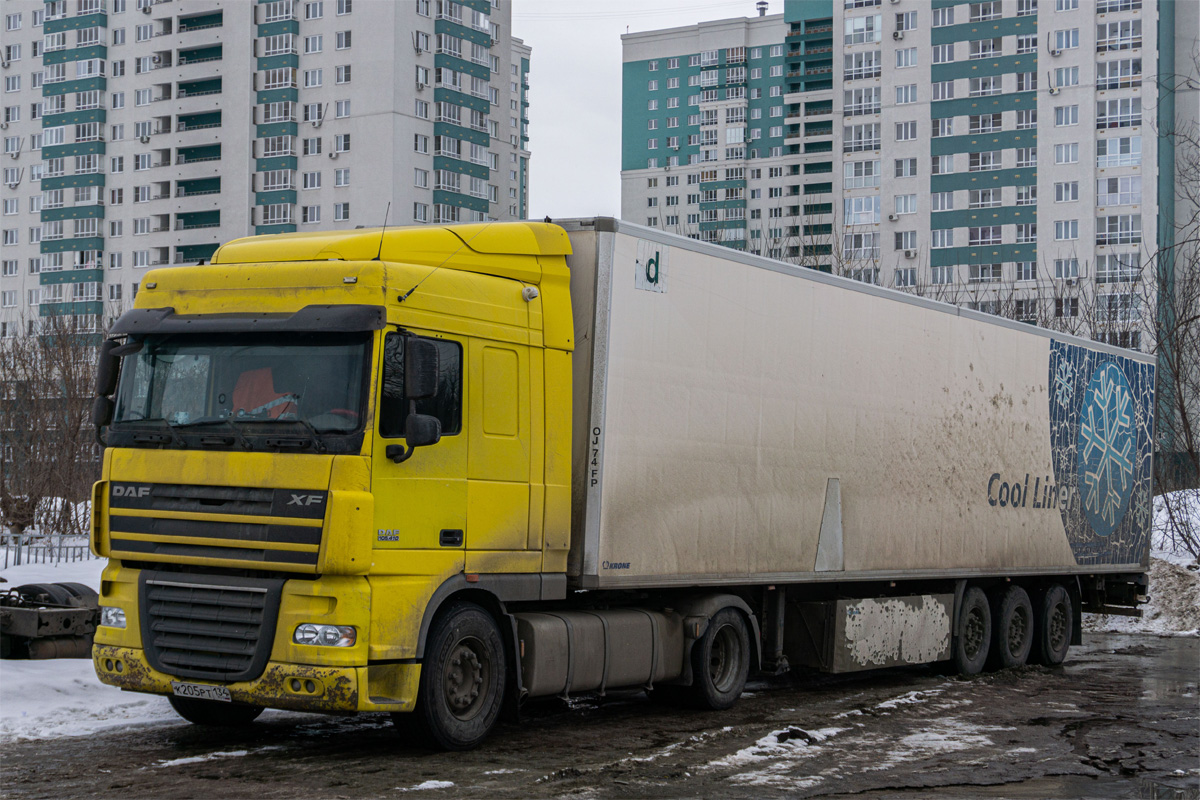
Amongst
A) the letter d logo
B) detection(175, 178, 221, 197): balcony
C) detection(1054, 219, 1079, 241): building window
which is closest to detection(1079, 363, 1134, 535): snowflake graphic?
the letter d logo

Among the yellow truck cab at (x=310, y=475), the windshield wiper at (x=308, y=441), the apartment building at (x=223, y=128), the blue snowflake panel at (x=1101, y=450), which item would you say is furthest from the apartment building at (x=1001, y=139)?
the windshield wiper at (x=308, y=441)

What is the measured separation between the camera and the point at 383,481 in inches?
345

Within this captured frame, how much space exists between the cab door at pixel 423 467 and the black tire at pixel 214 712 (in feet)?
6.90

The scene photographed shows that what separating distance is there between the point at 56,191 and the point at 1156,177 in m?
71.4

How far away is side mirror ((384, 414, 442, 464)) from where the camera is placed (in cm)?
878

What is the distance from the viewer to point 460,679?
9.41 metres

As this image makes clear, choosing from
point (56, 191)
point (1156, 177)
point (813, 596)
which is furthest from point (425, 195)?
point (813, 596)

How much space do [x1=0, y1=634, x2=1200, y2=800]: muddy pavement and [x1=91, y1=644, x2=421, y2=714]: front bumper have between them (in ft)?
1.37

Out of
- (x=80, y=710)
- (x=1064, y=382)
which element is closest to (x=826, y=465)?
(x=1064, y=382)

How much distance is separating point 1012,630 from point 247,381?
10.8 m

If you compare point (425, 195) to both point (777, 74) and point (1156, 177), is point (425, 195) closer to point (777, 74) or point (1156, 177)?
point (1156, 177)

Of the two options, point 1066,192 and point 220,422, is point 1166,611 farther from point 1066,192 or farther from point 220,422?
point 1066,192

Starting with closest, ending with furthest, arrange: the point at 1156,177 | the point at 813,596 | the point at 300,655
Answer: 1. the point at 300,655
2. the point at 813,596
3. the point at 1156,177

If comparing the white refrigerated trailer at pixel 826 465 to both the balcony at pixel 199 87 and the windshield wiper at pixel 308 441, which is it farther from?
the balcony at pixel 199 87
